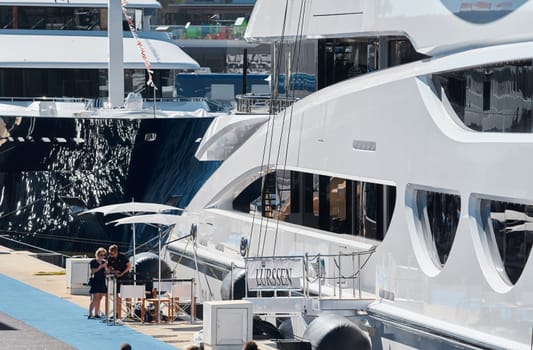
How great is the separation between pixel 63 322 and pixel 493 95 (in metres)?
7.04

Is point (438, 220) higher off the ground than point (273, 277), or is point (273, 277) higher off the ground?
point (438, 220)

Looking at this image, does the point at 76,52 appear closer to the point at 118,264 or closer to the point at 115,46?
the point at 115,46

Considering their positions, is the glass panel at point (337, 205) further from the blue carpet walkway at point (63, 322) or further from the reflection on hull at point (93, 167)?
the reflection on hull at point (93, 167)

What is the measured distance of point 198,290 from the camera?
2161 cm

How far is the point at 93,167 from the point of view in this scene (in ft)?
94.0

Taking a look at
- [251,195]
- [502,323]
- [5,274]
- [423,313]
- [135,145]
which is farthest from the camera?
[135,145]

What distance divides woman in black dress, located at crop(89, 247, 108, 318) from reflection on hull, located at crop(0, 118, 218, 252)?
8618 mm

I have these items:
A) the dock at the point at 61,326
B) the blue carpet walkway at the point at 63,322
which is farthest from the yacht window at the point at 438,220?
the blue carpet walkway at the point at 63,322

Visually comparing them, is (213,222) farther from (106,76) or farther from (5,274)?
(106,76)

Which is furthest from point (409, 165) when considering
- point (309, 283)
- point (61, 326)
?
point (61, 326)

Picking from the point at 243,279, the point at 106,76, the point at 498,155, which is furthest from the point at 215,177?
the point at 106,76

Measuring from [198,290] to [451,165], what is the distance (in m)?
7.67

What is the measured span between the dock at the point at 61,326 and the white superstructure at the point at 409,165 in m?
1.73

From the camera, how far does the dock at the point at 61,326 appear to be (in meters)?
17.4
